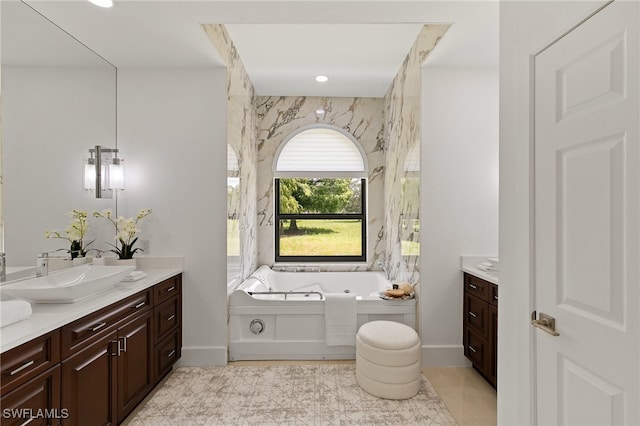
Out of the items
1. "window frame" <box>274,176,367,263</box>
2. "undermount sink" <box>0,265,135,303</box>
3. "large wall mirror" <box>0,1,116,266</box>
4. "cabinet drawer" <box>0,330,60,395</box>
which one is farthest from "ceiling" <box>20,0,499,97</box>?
"cabinet drawer" <box>0,330,60,395</box>

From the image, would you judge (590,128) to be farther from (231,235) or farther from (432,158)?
(231,235)

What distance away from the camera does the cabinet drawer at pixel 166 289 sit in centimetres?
266

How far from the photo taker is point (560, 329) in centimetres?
137

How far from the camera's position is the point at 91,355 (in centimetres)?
187

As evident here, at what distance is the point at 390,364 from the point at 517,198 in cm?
151

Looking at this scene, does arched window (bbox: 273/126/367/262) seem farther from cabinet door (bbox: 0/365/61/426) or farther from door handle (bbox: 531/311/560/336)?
door handle (bbox: 531/311/560/336)

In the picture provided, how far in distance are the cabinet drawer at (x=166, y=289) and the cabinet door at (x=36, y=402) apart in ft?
3.43

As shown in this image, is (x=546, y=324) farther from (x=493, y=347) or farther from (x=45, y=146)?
(x=45, y=146)

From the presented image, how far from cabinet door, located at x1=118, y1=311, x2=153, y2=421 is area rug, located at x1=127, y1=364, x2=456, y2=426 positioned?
0.14m

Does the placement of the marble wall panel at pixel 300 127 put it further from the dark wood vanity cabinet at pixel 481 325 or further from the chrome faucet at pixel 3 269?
the chrome faucet at pixel 3 269

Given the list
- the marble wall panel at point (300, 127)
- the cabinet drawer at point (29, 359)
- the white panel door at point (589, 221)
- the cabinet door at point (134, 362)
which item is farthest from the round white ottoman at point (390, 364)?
the marble wall panel at point (300, 127)

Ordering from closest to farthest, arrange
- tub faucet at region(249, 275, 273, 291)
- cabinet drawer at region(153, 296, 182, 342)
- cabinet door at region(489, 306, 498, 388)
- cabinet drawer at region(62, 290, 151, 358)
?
cabinet drawer at region(62, 290, 151, 358)
cabinet door at region(489, 306, 498, 388)
cabinet drawer at region(153, 296, 182, 342)
tub faucet at region(249, 275, 273, 291)

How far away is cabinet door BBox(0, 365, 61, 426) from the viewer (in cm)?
136

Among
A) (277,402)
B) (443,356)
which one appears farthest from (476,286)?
(277,402)
